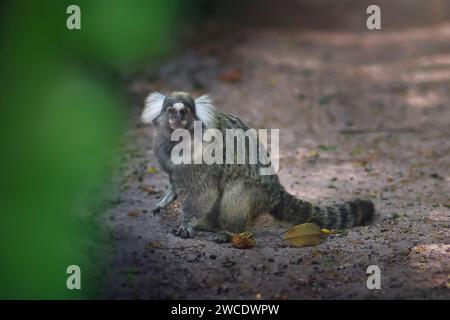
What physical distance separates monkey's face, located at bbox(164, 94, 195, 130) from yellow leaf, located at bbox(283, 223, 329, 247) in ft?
4.74

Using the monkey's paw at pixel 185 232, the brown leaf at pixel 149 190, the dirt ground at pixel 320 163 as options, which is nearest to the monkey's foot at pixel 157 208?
the dirt ground at pixel 320 163

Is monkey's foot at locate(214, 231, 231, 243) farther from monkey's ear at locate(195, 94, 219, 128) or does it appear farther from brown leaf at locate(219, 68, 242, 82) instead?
brown leaf at locate(219, 68, 242, 82)

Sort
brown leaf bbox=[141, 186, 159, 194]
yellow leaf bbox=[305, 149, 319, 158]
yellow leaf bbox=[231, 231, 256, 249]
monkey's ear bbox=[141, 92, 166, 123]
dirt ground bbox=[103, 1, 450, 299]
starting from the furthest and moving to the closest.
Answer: yellow leaf bbox=[305, 149, 319, 158] < brown leaf bbox=[141, 186, 159, 194] < monkey's ear bbox=[141, 92, 166, 123] < yellow leaf bbox=[231, 231, 256, 249] < dirt ground bbox=[103, 1, 450, 299]

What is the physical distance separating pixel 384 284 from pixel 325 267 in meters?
0.58

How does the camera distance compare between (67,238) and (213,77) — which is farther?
(213,77)

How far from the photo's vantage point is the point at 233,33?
1571 centimetres

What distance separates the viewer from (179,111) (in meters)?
6.65

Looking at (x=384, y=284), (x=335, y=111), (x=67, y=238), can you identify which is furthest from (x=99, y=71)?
(x=335, y=111)

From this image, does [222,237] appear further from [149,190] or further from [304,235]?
[149,190]

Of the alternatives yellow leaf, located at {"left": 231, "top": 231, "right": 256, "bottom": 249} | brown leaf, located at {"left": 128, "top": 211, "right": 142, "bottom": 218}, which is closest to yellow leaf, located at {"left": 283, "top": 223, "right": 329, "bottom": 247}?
yellow leaf, located at {"left": 231, "top": 231, "right": 256, "bottom": 249}

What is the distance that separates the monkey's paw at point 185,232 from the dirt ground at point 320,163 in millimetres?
106

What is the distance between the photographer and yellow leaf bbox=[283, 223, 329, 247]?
6648mm

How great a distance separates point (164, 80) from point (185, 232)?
6358mm
